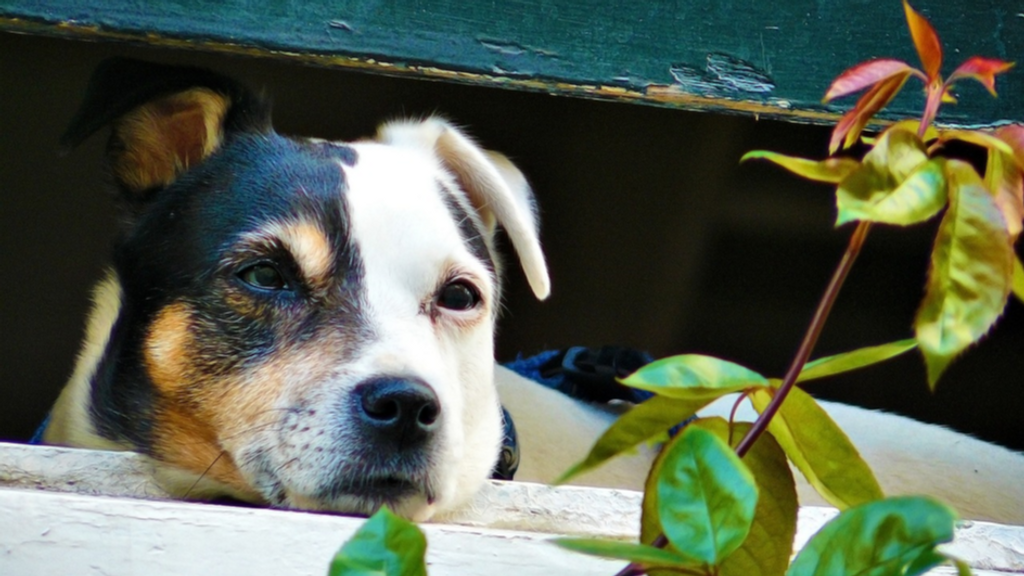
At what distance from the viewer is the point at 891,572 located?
20.7 inches

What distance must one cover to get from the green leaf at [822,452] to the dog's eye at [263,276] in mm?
848

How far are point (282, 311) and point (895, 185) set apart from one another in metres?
0.93

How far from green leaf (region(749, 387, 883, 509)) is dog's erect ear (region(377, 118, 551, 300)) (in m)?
0.96

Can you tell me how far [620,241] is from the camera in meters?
2.85

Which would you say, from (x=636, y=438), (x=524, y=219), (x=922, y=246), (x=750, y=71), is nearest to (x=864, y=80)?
(x=636, y=438)

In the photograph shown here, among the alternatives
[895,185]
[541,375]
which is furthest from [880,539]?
[541,375]

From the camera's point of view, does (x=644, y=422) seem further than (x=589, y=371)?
No

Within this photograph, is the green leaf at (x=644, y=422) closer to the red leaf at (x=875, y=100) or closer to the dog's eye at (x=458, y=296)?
the red leaf at (x=875, y=100)

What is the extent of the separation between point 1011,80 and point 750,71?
0.36 m

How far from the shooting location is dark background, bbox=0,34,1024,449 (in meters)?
2.48

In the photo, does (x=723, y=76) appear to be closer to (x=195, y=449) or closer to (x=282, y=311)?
(x=282, y=311)

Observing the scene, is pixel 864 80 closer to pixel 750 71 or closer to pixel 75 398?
pixel 750 71

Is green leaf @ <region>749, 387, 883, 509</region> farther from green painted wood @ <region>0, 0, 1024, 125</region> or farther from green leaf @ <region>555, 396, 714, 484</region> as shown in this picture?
green painted wood @ <region>0, 0, 1024, 125</region>

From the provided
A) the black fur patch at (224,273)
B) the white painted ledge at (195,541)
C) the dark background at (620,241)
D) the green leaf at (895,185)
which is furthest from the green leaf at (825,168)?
the dark background at (620,241)
